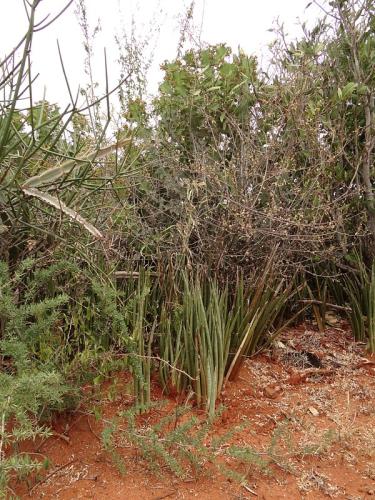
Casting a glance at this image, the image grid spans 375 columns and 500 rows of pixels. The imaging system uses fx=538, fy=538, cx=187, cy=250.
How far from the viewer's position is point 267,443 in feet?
8.62

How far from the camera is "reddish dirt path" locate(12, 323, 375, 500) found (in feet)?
7.37

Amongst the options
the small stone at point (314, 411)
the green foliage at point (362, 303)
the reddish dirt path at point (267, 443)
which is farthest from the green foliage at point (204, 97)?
the small stone at point (314, 411)

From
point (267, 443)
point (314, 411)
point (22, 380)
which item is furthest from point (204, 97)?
point (22, 380)

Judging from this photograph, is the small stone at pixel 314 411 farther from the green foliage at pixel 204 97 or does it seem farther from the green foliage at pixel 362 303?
the green foliage at pixel 204 97

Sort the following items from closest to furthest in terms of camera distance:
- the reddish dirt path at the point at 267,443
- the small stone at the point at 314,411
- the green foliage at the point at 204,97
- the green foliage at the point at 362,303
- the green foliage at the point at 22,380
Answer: the green foliage at the point at 22,380, the reddish dirt path at the point at 267,443, the small stone at the point at 314,411, the green foliage at the point at 362,303, the green foliage at the point at 204,97

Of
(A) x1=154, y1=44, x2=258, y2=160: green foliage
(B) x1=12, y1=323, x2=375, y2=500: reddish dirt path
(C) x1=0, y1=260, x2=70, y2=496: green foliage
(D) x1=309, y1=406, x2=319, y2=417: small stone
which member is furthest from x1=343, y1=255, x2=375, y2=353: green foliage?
(C) x1=0, y1=260, x2=70, y2=496: green foliage

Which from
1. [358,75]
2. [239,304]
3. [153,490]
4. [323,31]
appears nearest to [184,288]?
[239,304]

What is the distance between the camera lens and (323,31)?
172 inches

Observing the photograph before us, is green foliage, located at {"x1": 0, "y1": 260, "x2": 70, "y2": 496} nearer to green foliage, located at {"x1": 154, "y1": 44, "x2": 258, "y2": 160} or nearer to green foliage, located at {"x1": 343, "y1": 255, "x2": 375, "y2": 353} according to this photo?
green foliage, located at {"x1": 154, "y1": 44, "x2": 258, "y2": 160}

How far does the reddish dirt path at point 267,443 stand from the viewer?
2.25 meters

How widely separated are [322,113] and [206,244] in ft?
4.74

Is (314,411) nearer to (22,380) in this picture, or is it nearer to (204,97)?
(22,380)

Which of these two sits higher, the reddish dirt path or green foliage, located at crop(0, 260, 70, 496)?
green foliage, located at crop(0, 260, 70, 496)

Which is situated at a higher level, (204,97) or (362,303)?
(204,97)
